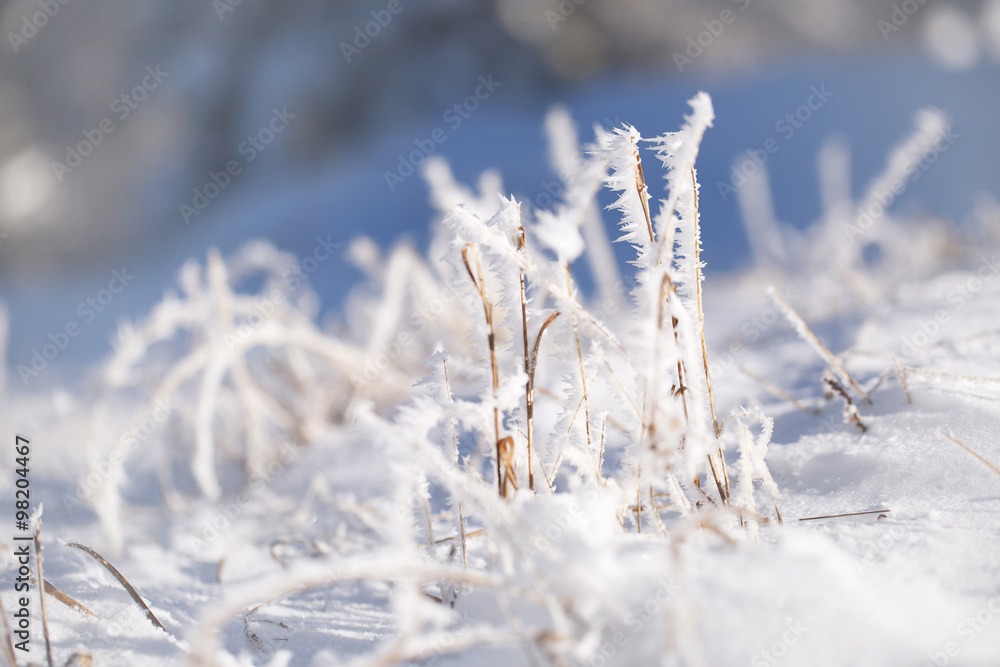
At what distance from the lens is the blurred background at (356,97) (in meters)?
5.65

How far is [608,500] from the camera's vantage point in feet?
1.13

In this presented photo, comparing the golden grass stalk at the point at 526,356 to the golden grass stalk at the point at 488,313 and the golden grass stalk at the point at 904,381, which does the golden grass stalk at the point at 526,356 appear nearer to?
the golden grass stalk at the point at 488,313

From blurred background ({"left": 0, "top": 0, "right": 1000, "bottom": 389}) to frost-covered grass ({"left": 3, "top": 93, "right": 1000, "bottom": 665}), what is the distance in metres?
4.62

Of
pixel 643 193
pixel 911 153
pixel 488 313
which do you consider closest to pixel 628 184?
pixel 643 193

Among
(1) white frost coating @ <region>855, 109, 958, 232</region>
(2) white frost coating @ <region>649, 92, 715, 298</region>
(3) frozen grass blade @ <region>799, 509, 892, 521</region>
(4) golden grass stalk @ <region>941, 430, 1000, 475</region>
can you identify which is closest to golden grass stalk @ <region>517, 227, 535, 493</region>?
(2) white frost coating @ <region>649, 92, 715, 298</region>

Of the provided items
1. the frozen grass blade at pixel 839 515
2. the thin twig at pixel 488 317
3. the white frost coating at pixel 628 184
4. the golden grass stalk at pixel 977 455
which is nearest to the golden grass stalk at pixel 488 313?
the thin twig at pixel 488 317

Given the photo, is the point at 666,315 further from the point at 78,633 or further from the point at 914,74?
the point at 914,74

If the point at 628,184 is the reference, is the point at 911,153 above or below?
above

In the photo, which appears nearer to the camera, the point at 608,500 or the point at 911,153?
the point at 608,500

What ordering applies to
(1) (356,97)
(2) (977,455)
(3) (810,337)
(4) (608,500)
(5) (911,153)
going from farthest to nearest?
(1) (356,97) → (5) (911,153) → (3) (810,337) → (2) (977,455) → (4) (608,500)

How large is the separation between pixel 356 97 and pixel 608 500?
6.95 metres

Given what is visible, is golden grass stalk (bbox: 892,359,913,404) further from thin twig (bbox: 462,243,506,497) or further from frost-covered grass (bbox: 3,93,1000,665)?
thin twig (bbox: 462,243,506,497)

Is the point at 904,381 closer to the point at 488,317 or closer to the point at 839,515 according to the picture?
the point at 839,515

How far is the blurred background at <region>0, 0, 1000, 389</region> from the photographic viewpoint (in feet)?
18.5
